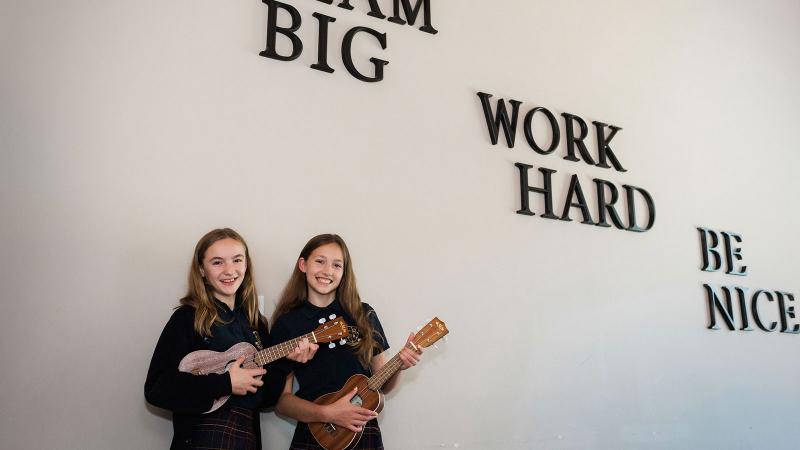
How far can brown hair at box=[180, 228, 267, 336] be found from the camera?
1926mm

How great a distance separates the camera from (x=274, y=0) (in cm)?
258

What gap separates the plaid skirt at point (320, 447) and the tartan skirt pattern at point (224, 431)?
0.56 feet

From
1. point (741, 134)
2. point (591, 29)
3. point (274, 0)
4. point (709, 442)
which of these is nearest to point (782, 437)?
point (709, 442)

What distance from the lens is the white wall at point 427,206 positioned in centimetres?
204

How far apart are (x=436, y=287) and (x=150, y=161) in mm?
1230

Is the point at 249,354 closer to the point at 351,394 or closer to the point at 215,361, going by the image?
the point at 215,361

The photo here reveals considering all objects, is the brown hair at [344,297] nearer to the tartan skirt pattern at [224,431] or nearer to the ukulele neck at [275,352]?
the ukulele neck at [275,352]

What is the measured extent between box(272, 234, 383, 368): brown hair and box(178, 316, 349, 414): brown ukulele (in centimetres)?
15

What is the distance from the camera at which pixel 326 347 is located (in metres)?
2.14

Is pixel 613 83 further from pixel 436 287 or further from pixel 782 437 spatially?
pixel 782 437

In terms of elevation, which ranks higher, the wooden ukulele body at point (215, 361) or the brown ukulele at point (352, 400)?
the wooden ukulele body at point (215, 361)

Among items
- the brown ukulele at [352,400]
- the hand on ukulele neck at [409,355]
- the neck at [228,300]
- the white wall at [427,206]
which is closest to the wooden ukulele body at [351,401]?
the brown ukulele at [352,400]

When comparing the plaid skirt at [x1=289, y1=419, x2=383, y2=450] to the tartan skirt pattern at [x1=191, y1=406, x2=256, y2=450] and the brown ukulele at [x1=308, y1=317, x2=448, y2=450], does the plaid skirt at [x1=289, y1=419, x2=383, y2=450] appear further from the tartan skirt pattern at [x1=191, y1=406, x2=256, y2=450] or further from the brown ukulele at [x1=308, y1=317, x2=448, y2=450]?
the tartan skirt pattern at [x1=191, y1=406, x2=256, y2=450]

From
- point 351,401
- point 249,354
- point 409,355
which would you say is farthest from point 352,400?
point 249,354
